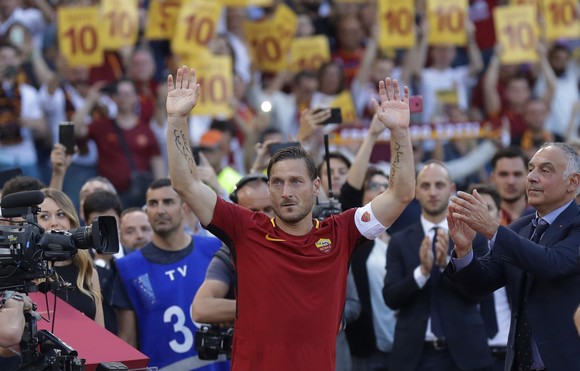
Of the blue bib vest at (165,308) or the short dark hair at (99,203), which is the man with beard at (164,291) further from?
the short dark hair at (99,203)

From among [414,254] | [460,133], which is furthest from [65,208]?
[460,133]

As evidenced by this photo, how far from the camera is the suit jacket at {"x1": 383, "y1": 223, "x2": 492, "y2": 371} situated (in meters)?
9.04

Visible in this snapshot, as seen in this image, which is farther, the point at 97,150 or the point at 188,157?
the point at 97,150

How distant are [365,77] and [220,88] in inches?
102

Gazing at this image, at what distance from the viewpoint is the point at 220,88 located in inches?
532

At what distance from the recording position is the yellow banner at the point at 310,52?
1552cm

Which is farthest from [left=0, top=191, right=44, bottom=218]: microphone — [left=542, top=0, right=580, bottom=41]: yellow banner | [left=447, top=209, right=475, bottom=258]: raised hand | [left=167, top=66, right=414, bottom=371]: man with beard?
[left=542, top=0, right=580, bottom=41]: yellow banner

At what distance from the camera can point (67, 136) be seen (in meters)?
9.62

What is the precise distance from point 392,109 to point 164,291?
2633 millimetres

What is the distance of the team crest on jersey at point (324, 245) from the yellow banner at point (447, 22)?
8.59 meters

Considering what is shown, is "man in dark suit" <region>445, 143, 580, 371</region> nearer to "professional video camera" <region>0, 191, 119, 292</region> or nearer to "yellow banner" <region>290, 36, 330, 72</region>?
"professional video camera" <region>0, 191, 119, 292</region>

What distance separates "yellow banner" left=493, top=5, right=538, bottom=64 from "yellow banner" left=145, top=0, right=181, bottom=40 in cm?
405

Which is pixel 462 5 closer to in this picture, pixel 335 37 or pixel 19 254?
pixel 335 37

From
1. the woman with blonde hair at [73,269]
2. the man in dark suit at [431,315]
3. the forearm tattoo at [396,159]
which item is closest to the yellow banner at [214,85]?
the man in dark suit at [431,315]
